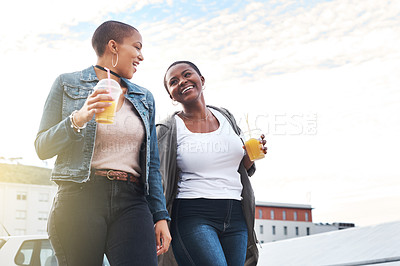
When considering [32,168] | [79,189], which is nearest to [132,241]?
[79,189]

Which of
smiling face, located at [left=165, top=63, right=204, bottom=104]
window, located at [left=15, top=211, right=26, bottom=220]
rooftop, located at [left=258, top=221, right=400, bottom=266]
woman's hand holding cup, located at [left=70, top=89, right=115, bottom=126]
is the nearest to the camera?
woman's hand holding cup, located at [left=70, top=89, right=115, bottom=126]

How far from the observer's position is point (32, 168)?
5028 centimetres

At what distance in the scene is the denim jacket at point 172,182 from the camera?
9.68 ft

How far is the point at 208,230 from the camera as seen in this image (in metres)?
2.79

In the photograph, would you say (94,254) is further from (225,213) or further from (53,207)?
(225,213)

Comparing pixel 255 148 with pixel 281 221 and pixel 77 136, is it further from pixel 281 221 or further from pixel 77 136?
pixel 281 221

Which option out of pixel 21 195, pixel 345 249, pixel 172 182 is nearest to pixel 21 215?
pixel 21 195

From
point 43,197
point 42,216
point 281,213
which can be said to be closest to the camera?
point 43,197

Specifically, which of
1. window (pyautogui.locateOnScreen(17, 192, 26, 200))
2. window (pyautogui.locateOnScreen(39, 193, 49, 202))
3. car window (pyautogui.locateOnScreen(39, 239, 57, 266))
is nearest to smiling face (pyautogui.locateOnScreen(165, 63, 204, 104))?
car window (pyautogui.locateOnScreen(39, 239, 57, 266))

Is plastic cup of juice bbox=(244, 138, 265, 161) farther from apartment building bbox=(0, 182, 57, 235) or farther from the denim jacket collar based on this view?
apartment building bbox=(0, 182, 57, 235)

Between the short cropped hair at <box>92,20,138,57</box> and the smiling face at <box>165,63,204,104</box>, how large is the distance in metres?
0.88

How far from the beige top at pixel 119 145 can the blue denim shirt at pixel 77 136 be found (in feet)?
0.11

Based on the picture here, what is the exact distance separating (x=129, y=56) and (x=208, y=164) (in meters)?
0.92

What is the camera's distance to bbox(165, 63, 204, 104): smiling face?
10.6 feet
